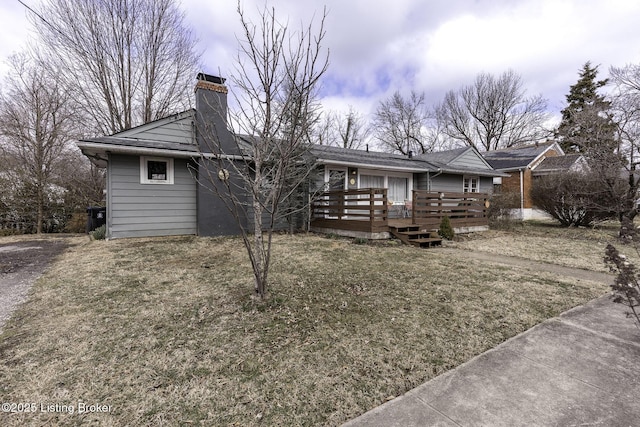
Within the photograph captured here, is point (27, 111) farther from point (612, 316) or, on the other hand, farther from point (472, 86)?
point (472, 86)

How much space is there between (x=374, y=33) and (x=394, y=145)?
20167mm

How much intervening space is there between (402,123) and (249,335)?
30198 millimetres

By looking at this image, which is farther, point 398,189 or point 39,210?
point 398,189

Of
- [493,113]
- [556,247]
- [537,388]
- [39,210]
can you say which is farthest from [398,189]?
[493,113]

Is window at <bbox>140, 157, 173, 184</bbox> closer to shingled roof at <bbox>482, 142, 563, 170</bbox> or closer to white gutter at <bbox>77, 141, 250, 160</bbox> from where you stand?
white gutter at <bbox>77, 141, 250, 160</bbox>

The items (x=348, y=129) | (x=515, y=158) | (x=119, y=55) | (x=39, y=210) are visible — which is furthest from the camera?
(x=348, y=129)

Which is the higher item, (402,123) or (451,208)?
(402,123)

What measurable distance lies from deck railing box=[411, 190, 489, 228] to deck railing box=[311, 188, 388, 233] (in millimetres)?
1377

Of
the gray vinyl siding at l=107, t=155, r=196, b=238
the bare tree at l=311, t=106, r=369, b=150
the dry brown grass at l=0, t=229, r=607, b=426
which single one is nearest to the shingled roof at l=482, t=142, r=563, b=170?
the bare tree at l=311, t=106, r=369, b=150

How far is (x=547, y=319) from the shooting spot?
3.04 meters

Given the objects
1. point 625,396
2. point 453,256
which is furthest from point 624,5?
point 625,396

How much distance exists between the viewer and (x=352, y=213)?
877 cm

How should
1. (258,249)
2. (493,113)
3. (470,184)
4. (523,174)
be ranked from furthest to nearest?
1. (493,113)
2. (523,174)
3. (470,184)
4. (258,249)

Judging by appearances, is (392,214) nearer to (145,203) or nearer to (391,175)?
(391,175)
